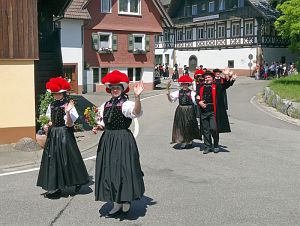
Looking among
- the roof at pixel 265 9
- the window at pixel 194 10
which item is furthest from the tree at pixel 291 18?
the window at pixel 194 10

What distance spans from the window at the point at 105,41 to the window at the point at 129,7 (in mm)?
2193

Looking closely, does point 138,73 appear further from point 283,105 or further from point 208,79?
point 208,79

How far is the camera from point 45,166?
22.7 ft

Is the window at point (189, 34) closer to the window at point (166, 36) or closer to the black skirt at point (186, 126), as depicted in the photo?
the window at point (166, 36)

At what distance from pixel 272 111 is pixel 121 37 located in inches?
675

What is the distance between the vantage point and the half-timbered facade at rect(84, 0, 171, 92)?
32.3 metres

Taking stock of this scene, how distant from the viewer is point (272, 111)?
19.5 m

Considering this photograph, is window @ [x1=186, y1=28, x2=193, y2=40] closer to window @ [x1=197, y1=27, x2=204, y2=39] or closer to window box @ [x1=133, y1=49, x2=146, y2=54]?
window @ [x1=197, y1=27, x2=204, y2=39]

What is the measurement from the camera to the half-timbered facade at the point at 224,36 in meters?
45.4

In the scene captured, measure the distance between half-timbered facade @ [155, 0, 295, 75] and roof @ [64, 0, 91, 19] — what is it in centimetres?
1491

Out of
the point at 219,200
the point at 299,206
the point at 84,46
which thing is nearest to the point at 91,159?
the point at 219,200

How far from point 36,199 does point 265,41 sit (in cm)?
4176

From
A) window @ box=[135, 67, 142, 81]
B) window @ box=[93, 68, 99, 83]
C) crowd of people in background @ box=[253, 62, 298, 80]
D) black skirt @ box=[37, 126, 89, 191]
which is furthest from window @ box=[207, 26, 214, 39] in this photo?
black skirt @ box=[37, 126, 89, 191]

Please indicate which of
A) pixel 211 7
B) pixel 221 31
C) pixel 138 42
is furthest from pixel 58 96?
pixel 211 7
